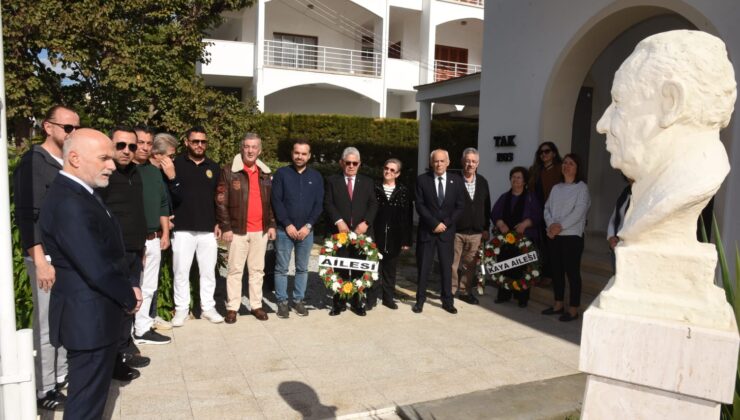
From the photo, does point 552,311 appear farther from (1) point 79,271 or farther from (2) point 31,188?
(2) point 31,188

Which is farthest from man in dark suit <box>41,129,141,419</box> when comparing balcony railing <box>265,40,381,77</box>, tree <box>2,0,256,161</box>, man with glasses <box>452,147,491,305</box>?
balcony railing <box>265,40,381,77</box>

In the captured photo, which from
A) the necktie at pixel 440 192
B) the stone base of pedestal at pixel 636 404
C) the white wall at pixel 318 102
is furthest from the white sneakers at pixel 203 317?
the white wall at pixel 318 102

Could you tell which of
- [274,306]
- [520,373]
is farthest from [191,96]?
[520,373]

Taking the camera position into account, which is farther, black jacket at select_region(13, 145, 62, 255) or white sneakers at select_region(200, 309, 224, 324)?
white sneakers at select_region(200, 309, 224, 324)

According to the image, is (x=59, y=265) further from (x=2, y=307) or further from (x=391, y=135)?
(x=391, y=135)

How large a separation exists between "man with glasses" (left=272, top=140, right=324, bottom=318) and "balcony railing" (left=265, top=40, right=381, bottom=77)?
53.4 ft

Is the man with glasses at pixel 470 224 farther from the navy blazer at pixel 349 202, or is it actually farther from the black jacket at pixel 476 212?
the navy blazer at pixel 349 202

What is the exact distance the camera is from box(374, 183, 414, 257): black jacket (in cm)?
658

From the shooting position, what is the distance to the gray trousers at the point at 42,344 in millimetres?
3686

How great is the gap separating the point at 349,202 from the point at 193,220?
1.82m

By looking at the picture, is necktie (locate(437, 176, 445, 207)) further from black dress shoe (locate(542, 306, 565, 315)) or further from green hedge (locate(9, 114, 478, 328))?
green hedge (locate(9, 114, 478, 328))

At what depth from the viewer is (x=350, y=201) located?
20.8ft

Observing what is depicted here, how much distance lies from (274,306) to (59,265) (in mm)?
3922

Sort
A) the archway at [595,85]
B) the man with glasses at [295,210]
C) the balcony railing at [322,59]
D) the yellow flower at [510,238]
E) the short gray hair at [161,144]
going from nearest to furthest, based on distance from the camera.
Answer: the short gray hair at [161,144] → the man with glasses at [295,210] → the yellow flower at [510,238] → the archway at [595,85] → the balcony railing at [322,59]
